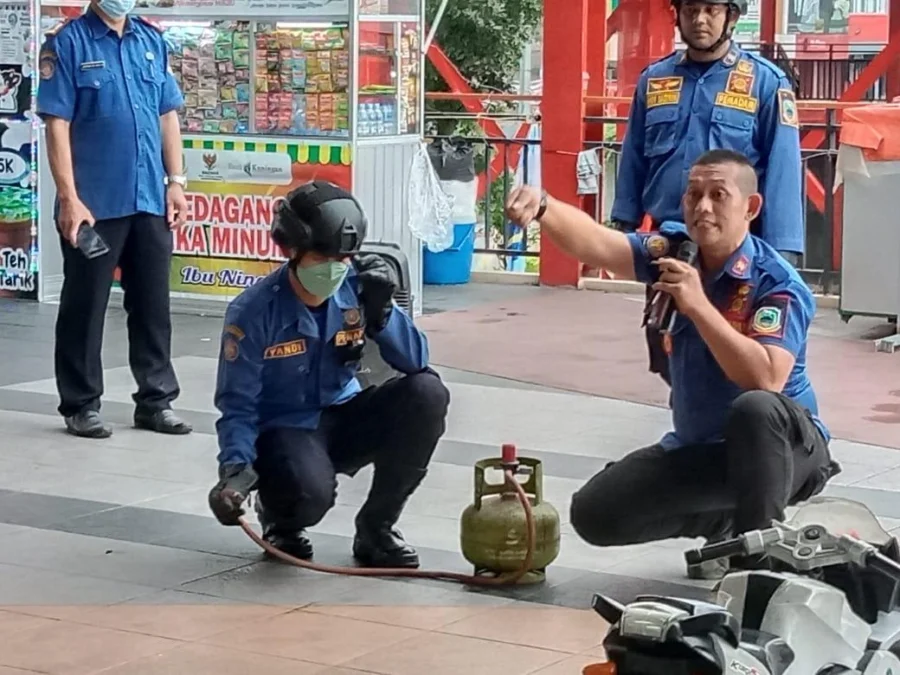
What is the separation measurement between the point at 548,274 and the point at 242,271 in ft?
8.02

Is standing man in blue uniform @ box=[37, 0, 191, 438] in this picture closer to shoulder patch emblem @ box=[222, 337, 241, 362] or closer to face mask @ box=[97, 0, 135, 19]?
face mask @ box=[97, 0, 135, 19]

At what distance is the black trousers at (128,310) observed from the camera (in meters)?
7.30

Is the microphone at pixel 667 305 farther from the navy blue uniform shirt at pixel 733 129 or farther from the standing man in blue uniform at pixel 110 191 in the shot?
the standing man in blue uniform at pixel 110 191

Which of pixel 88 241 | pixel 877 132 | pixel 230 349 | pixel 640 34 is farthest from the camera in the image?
pixel 640 34

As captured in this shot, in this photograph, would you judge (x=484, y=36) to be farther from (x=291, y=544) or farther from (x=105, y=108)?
(x=291, y=544)

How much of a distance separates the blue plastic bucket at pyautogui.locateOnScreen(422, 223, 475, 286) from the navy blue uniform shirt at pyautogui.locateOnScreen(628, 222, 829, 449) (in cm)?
747

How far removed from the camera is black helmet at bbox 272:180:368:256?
4.94 m

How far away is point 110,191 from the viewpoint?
7309 mm

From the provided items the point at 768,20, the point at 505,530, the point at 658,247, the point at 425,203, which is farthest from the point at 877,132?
the point at 768,20

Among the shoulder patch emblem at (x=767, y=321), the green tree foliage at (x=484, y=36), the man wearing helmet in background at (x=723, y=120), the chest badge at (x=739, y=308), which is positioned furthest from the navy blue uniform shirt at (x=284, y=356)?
the green tree foliage at (x=484, y=36)

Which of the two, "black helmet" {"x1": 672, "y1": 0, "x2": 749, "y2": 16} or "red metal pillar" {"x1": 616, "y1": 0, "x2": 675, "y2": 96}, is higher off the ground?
"red metal pillar" {"x1": 616, "y1": 0, "x2": 675, "y2": 96}

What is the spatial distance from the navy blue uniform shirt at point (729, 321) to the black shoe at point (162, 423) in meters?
2.89

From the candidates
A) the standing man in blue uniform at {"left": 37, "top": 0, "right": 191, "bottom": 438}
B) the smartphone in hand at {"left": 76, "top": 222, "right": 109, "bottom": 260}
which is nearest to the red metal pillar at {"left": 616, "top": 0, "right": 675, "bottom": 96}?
the standing man in blue uniform at {"left": 37, "top": 0, "right": 191, "bottom": 438}

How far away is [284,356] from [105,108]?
262cm
